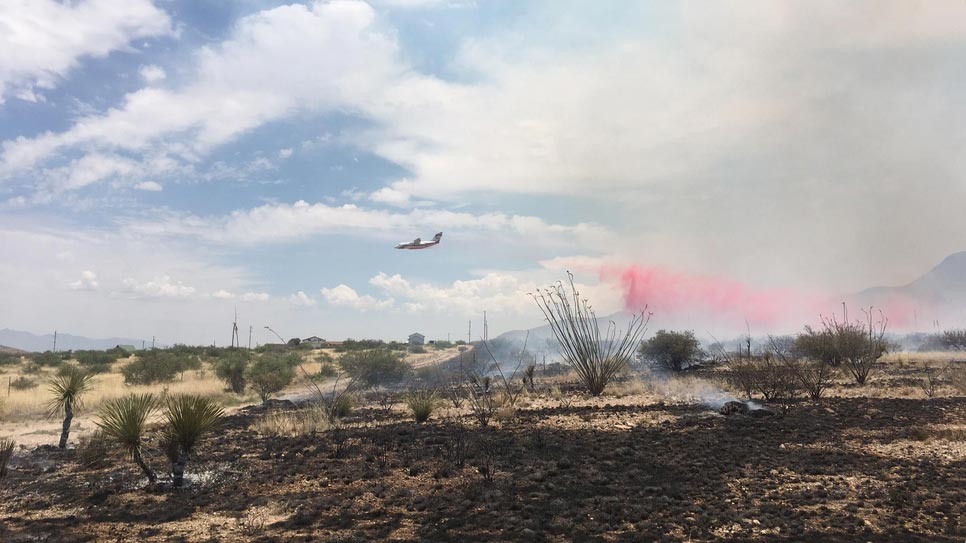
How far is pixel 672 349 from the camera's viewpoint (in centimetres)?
3756

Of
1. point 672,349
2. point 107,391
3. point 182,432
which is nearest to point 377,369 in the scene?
point 107,391

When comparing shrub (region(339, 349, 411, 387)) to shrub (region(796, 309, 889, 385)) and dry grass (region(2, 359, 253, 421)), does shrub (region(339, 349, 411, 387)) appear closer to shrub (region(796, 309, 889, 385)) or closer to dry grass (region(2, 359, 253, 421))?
dry grass (region(2, 359, 253, 421))

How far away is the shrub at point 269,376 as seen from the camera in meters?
26.5

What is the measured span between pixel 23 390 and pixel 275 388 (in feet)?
46.8

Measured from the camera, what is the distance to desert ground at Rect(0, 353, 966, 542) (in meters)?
7.36

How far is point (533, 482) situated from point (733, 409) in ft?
31.5

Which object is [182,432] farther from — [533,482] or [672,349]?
[672,349]

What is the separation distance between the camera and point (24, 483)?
1080cm

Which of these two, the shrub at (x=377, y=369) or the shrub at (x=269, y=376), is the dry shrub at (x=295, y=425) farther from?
the shrub at (x=377, y=369)

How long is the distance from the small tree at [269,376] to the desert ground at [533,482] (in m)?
10.4

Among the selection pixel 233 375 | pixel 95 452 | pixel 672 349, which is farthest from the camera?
pixel 672 349

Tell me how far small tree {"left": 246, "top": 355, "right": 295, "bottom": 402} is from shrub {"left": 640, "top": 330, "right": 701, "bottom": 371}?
23946mm

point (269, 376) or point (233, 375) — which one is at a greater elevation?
point (269, 376)

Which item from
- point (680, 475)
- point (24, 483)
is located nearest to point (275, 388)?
point (24, 483)
